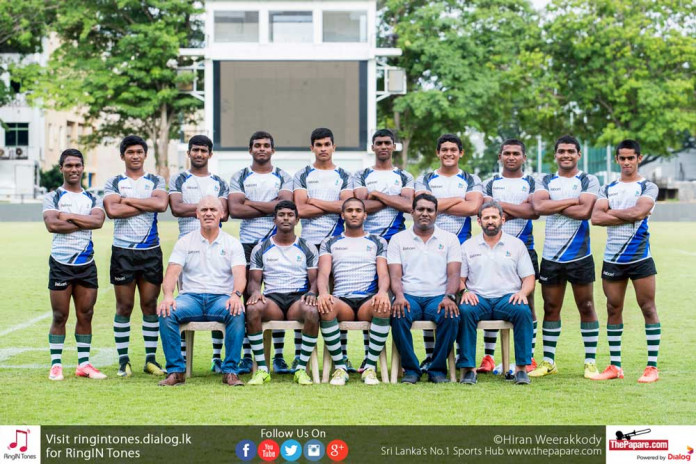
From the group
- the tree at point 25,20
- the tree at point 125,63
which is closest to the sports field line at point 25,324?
the tree at point 125,63

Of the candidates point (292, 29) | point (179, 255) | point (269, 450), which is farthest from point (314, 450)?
point (292, 29)

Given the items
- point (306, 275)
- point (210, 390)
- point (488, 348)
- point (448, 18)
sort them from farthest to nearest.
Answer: point (448, 18) < point (488, 348) < point (306, 275) < point (210, 390)

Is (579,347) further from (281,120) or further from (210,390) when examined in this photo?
(281,120)

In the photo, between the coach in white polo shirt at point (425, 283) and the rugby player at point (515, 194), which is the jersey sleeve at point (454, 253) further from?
the rugby player at point (515, 194)

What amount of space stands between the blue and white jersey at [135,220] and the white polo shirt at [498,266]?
2461 mm

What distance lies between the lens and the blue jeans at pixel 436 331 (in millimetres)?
8055

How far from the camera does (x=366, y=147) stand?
109ft

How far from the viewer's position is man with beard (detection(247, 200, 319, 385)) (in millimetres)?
8070

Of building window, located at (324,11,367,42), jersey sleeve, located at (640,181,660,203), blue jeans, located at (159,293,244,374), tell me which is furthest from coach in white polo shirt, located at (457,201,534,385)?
building window, located at (324,11,367,42)

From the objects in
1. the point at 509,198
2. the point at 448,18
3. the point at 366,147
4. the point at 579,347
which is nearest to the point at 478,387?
the point at 509,198

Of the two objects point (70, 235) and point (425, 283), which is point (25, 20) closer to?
A: point (70, 235)

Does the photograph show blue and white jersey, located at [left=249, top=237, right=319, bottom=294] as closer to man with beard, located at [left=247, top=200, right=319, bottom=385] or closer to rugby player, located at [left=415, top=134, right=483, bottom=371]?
man with beard, located at [left=247, top=200, right=319, bottom=385]

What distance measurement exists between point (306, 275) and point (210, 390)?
1.17 m

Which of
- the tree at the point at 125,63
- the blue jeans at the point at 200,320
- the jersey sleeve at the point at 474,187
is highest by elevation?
the tree at the point at 125,63
